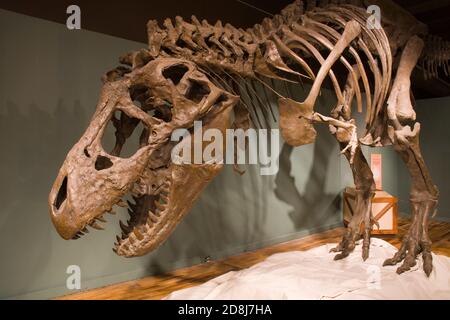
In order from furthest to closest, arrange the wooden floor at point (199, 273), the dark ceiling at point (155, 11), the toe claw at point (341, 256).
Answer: the toe claw at point (341, 256) < the wooden floor at point (199, 273) < the dark ceiling at point (155, 11)

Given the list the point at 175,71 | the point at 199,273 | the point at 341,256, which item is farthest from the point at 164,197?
the point at 341,256

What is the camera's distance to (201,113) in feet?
6.80

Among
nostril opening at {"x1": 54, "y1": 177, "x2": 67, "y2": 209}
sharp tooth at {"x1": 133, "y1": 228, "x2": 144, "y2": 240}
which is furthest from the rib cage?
sharp tooth at {"x1": 133, "y1": 228, "x2": 144, "y2": 240}

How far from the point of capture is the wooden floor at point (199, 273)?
9.94 feet

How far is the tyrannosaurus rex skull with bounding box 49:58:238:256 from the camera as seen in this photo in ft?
5.59

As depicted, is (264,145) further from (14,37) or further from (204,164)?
(14,37)

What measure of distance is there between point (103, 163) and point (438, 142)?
5.47m

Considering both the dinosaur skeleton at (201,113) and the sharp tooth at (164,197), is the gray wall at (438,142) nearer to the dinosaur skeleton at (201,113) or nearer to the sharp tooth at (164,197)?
the dinosaur skeleton at (201,113)

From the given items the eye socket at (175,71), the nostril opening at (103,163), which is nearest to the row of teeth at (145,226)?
the nostril opening at (103,163)

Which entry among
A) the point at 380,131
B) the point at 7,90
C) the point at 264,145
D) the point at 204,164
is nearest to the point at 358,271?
the point at 380,131

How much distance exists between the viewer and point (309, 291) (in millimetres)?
2477

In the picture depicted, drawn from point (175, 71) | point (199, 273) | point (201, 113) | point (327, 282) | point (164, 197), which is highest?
point (175, 71)

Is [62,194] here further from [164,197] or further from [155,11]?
[155,11]

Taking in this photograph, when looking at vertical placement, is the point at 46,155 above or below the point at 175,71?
below
